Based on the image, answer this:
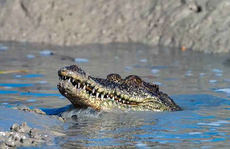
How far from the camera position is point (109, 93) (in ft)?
22.1

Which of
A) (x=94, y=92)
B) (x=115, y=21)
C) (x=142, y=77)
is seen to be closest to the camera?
(x=94, y=92)

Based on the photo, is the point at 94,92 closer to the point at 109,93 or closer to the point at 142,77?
the point at 109,93

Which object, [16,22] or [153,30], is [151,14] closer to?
[153,30]

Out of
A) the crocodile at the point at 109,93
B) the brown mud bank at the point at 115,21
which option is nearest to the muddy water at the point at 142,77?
the crocodile at the point at 109,93

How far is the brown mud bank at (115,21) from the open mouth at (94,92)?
611cm

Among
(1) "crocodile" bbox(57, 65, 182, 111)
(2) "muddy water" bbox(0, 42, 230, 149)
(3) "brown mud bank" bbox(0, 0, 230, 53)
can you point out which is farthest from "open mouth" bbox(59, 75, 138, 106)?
(3) "brown mud bank" bbox(0, 0, 230, 53)

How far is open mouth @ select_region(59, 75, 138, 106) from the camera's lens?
645 centimetres

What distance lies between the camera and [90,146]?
516 cm

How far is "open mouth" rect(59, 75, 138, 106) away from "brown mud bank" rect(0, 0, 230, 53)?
6114mm

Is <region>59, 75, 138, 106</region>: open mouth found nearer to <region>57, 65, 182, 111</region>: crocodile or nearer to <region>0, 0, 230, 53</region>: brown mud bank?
<region>57, 65, 182, 111</region>: crocodile

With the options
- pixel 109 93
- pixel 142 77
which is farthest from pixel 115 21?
pixel 109 93

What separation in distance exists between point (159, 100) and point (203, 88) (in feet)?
6.47

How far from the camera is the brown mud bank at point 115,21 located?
13.0m

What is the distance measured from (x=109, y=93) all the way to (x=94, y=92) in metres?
0.19
